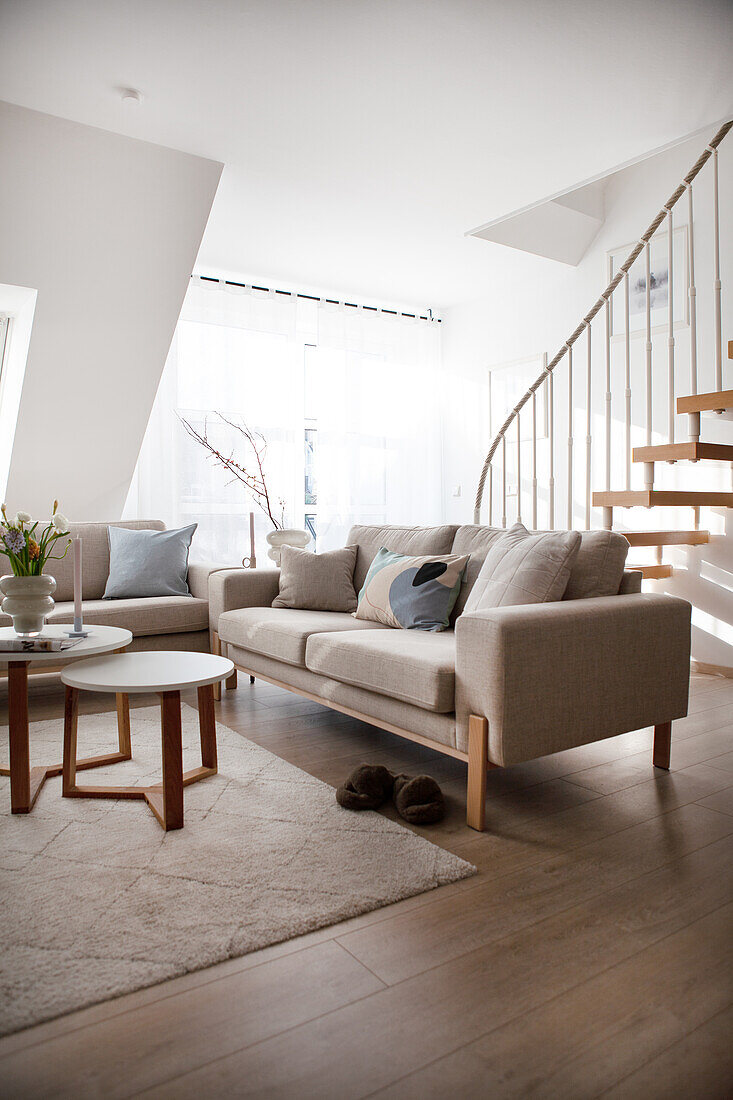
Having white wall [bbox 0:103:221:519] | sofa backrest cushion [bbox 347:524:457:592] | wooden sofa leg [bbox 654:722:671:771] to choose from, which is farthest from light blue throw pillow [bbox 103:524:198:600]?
wooden sofa leg [bbox 654:722:671:771]

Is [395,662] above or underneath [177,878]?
above

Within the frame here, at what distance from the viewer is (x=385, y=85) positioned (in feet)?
9.64

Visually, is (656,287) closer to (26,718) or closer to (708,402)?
(708,402)

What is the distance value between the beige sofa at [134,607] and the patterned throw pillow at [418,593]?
1.06m

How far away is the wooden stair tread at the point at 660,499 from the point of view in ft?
11.6

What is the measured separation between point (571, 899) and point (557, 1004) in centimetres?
38

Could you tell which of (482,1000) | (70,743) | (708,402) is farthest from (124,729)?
(708,402)

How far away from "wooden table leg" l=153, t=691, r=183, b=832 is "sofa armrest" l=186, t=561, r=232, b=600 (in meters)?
1.86

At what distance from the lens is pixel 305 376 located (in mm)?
5777

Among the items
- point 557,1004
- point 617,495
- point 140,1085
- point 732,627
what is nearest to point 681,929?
point 557,1004

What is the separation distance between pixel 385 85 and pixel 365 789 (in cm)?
262

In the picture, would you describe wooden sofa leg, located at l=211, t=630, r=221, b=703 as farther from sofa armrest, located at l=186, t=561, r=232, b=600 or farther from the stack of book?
the stack of book

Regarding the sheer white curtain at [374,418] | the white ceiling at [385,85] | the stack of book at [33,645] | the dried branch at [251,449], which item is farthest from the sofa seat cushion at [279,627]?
the sheer white curtain at [374,418]

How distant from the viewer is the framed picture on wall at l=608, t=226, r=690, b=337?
4.33 metres
